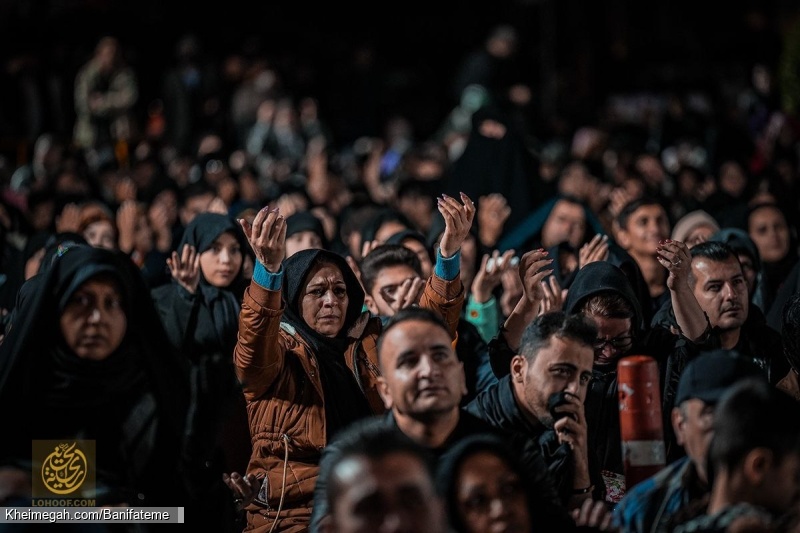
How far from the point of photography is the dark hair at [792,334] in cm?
604

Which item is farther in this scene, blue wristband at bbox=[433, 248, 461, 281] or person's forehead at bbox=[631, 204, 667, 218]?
person's forehead at bbox=[631, 204, 667, 218]

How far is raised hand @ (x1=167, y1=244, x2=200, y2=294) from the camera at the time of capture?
6.83 m

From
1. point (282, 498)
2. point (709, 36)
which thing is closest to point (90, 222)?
point (282, 498)

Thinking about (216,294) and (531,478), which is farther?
(216,294)

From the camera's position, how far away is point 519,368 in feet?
16.6

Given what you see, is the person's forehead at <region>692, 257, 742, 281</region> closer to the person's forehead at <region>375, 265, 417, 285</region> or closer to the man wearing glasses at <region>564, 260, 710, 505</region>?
the man wearing glasses at <region>564, 260, 710, 505</region>

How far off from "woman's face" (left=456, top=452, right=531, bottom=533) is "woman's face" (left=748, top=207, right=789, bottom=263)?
17.4 ft

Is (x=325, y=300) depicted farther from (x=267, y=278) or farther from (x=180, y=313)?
(x=180, y=313)

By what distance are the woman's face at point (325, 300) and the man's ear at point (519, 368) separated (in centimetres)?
112

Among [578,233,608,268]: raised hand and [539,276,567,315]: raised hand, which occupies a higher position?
[578,233,608,268]: raised hand

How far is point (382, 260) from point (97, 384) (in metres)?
2.37

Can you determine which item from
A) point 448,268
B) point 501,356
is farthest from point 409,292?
point 501,356

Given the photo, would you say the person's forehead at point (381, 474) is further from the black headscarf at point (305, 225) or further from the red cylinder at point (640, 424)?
the black headscarf at point (305, 225)

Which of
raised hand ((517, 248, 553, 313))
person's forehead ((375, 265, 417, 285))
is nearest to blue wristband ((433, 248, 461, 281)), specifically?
raised hand ((517, 248, 553, 313))
